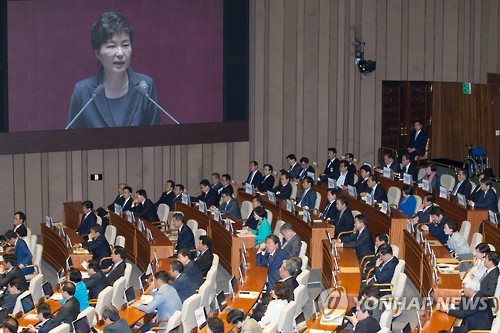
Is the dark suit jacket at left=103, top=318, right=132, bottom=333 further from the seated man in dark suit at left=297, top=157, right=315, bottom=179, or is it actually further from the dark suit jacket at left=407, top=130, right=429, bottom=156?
the dark suit jacket at left=407, top=130, right=429, bottom=156

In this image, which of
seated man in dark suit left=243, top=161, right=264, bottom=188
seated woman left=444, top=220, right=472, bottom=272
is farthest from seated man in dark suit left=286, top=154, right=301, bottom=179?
seated woman left=444, top=220, right=472, bottom=272

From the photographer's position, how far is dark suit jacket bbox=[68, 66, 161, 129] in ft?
66.5

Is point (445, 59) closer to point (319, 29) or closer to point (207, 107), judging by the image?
point (319, 29)

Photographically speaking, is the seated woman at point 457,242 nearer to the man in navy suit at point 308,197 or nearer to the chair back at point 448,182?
the man in navy suit at point 308,197

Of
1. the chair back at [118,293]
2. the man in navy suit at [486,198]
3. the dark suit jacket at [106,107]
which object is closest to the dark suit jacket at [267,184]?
the dark suit jacket at [106,107]

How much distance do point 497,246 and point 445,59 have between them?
8479 millimetres

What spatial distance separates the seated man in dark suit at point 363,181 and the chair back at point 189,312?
316 inches

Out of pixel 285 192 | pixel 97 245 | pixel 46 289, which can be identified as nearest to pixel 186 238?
pixel 97 245

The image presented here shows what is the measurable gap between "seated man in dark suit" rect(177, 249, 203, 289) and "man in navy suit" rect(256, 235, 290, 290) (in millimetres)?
919

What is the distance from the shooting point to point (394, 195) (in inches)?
749

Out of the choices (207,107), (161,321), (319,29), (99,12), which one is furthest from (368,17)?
(161,321)

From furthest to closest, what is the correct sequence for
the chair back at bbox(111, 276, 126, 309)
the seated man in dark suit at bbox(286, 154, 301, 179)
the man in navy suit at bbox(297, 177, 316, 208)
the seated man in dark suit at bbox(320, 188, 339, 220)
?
the seated man in dark suit at bbox(286, 154, 301, 179), the man in navy suit at bbox(297, 177, 316, 208), the seated man in dark suit at bbox(320, 188, 339, 220), the chair back at bbox(111, 276, 126, 309)

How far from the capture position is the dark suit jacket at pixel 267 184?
20812mm

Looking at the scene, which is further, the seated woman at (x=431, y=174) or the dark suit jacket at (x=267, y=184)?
the dark suit jacket at (x=267, y=184)
